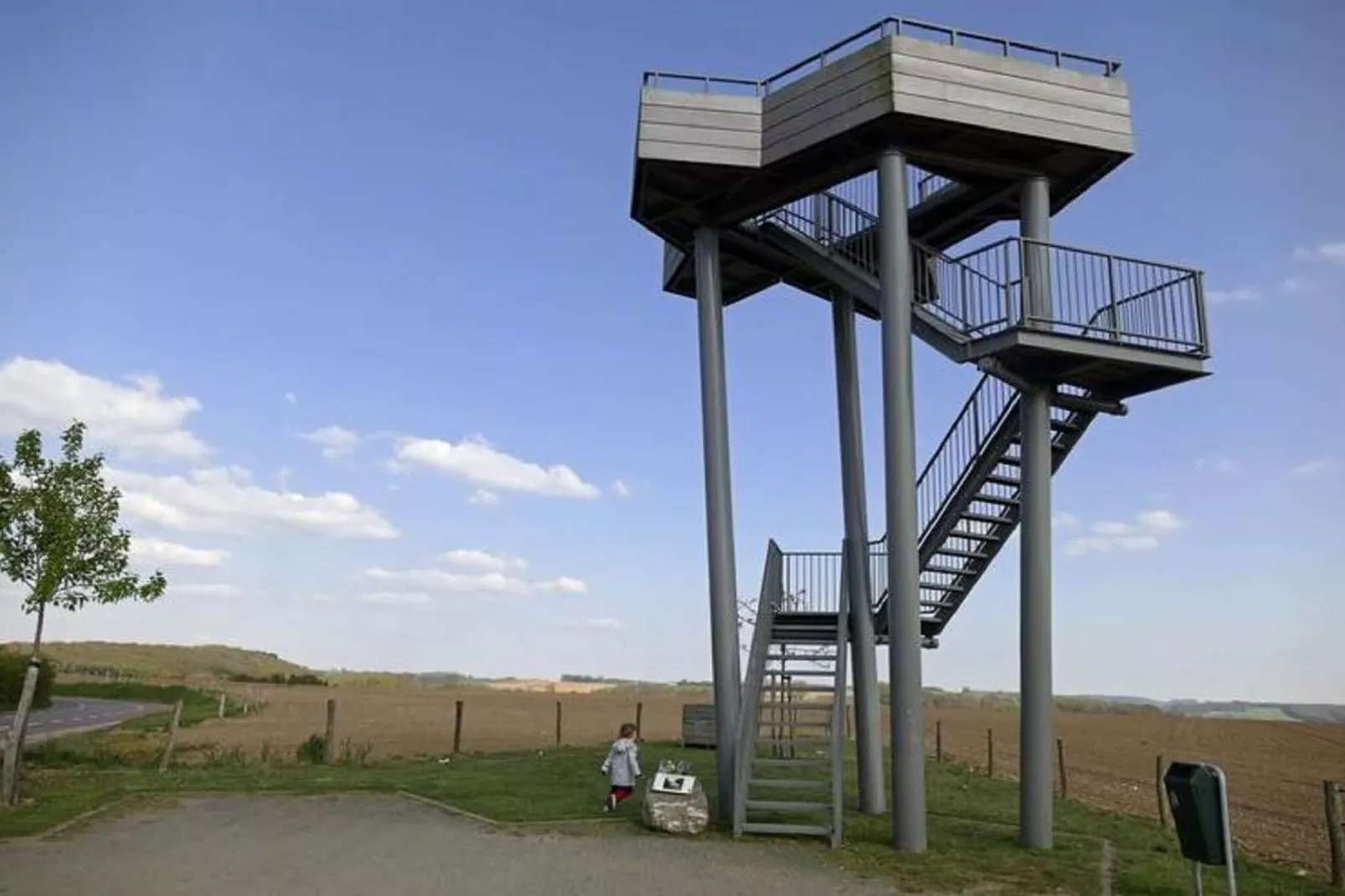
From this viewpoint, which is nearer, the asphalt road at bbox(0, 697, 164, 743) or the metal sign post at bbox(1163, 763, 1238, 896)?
the metal sign post at bbox(1163, 763, 1238, 896)

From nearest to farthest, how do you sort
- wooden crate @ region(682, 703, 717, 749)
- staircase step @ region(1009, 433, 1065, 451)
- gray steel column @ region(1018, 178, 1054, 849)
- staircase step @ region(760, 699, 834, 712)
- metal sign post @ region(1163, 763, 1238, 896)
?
metal sign post @ region(1163, 763, 1238, 896) < gray steel column @ region(1018, 178, 1054, 849) < staircase step @ region(760, 699, 834, 712) < staircase step @ region(1009, 433, 1065, 451) < wooden crate @ region(682, 703, 717, 749)

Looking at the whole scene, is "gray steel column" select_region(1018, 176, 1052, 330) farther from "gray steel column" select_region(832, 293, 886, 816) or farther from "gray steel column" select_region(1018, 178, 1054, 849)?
"gray steel column" select_region(832, 293, 886, 816)

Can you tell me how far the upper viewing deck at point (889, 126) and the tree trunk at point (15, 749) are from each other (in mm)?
11305

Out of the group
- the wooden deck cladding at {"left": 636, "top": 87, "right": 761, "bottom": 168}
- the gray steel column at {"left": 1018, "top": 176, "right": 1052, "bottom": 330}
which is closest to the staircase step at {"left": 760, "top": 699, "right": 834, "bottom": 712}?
the gray steel column at {"left": 1018, "top": 176, "right": 1052, "bottom": 330}

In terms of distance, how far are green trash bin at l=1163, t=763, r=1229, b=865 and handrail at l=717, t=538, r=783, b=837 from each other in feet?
18.8

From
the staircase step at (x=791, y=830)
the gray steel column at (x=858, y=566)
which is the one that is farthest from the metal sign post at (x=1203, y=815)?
the gray steel column at (x=858, y=566)

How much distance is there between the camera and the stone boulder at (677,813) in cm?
1302

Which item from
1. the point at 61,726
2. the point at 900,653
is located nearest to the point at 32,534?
the point at 900,653

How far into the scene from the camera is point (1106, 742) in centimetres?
4616

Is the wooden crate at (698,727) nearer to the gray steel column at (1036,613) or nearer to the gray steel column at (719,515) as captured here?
the gray steel column at (719,515)

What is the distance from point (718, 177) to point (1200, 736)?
49621 mm

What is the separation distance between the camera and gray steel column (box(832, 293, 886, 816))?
48.6 ft

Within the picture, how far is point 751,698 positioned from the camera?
1358cm

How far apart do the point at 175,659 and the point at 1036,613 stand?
132692mm
